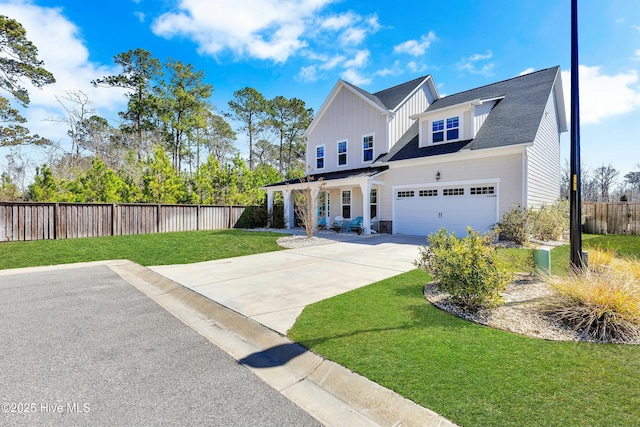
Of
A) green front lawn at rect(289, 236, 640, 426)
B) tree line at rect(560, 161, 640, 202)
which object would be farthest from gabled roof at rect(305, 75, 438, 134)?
tree line at rect(560, 161, 640, 202)

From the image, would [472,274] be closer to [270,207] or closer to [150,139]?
[270,207]

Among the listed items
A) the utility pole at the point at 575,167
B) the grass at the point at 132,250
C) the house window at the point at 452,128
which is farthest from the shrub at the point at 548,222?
the grass at the point at 132,250

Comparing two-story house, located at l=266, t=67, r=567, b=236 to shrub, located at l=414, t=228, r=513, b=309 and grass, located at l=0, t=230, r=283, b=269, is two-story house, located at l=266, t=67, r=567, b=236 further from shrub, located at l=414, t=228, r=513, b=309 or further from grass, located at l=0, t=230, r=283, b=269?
shrub, located at l=414, t=228, r=513, b=309

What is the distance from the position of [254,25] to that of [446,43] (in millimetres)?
8319

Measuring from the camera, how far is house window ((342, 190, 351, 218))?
58.7ft

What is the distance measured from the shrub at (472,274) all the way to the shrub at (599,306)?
649 millimetres

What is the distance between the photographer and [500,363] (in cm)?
285

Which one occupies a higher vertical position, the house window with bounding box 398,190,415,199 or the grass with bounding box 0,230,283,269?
the house window with bounding box 398,190,415,199

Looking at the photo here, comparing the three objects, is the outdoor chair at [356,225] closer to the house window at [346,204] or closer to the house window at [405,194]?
the house window at [346,204]

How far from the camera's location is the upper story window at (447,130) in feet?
46.4

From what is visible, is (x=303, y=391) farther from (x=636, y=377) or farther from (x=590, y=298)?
(x=590, y=298)

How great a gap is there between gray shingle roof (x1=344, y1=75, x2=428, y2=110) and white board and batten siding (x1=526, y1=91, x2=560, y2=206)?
6.85 metres

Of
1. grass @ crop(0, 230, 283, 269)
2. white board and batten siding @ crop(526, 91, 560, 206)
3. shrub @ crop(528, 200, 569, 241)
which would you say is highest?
white board and batten siding @ crop(526, 91, 560, 206)

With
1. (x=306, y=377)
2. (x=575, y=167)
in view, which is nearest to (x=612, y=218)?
(x=575, y=167)
